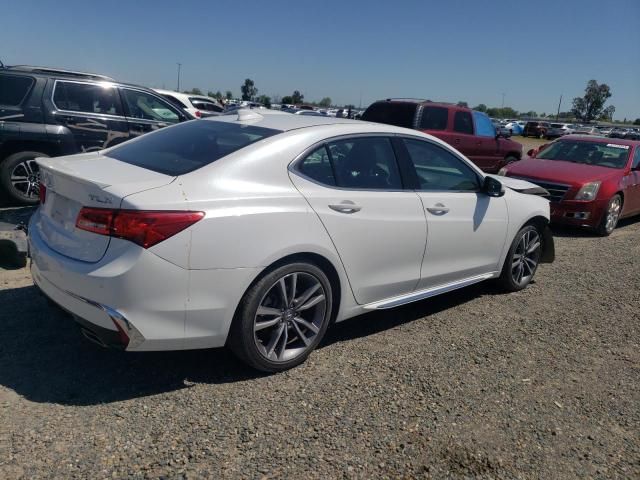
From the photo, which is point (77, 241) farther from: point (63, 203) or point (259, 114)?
point (259, 114)

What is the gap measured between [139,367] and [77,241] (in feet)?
2.95

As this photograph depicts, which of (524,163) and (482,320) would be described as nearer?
(482,320)

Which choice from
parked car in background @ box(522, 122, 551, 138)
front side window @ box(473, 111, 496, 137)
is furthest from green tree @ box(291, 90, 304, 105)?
front side window @ box(473, 111, 496, 137)

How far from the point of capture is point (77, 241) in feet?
10.2

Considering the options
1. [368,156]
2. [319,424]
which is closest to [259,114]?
[368,156]

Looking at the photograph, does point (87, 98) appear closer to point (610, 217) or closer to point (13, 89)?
point (13, 89)

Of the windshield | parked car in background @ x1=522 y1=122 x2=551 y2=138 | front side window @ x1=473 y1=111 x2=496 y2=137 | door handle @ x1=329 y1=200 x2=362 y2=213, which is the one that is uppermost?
parked car in background @ x1=522 y1=122 x2=551 y2=138

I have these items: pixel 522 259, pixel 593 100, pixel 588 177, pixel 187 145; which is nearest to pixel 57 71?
pixel 187 145

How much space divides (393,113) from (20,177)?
6.93m

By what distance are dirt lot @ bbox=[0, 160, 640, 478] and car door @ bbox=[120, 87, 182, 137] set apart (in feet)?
12.4

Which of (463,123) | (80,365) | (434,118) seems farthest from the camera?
(463,123)

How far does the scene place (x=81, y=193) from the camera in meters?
3.14

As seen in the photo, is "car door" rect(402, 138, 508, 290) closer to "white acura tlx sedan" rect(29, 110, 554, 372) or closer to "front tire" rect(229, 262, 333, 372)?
"white acura tlx sedan" rect(29, 110, 554, 372)

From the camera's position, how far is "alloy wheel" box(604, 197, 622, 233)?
8.59 meters
